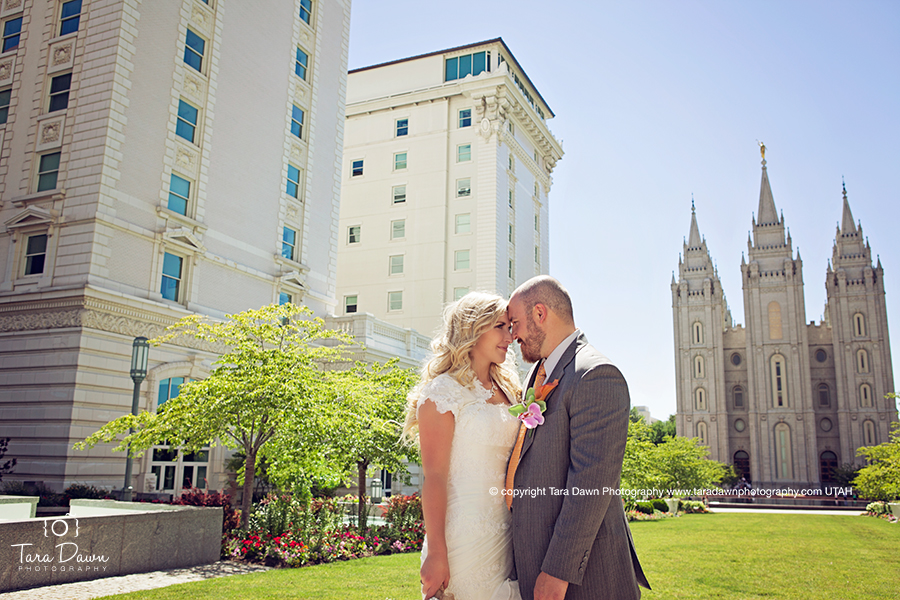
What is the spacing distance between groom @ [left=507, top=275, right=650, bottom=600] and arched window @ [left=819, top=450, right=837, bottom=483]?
315ft

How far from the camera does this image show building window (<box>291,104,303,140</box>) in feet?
102

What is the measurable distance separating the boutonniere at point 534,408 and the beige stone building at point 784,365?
3666 inches

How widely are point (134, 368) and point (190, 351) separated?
7399 millimetres

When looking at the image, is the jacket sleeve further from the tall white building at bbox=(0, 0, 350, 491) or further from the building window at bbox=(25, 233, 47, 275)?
the building window at bbox=(25, 233, 47, 275)

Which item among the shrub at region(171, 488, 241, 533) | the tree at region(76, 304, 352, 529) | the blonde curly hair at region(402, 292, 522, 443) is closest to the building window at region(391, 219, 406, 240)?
the shrub at region(171, 488, 241, 533)

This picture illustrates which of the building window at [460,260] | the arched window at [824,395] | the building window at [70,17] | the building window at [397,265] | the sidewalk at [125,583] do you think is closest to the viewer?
the sidewalk at [125,583]

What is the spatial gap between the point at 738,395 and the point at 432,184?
66605 mm

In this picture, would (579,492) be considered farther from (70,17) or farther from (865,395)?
(865,395)

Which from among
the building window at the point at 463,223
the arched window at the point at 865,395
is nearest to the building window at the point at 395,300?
the building window at the point at 463,223

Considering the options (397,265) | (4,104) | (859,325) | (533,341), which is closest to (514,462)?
(533,341)

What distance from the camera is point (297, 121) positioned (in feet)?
103

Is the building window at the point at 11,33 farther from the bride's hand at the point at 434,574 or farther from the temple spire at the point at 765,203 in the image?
the temple spire at the point at 765,203

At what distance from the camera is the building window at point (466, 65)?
47.2m

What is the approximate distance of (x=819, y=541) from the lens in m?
18.8
